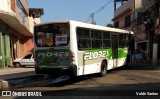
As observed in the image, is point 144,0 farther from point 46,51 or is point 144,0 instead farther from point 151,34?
point 46,51

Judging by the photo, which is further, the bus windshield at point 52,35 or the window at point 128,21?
the window at point 128,21

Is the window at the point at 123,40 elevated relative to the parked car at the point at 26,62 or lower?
elevated

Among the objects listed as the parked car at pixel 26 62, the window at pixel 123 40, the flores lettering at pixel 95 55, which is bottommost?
the parked car at pixel 26 62

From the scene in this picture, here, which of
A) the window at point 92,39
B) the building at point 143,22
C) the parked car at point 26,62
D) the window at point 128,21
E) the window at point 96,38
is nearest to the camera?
the window at point 92,39

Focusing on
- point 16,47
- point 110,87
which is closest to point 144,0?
point 16,47

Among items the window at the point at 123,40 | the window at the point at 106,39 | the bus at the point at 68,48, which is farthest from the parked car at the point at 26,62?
the bus at the point at 68,48

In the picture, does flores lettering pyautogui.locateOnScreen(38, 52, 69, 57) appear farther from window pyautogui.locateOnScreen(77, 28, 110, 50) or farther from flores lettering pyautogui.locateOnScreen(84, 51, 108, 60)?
flores lettering pyautogui.locateOnScreen(84, 51, 108, 60)

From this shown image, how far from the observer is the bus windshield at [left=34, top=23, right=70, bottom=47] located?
14.8 metres

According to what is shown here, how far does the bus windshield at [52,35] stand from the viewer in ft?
48.6
